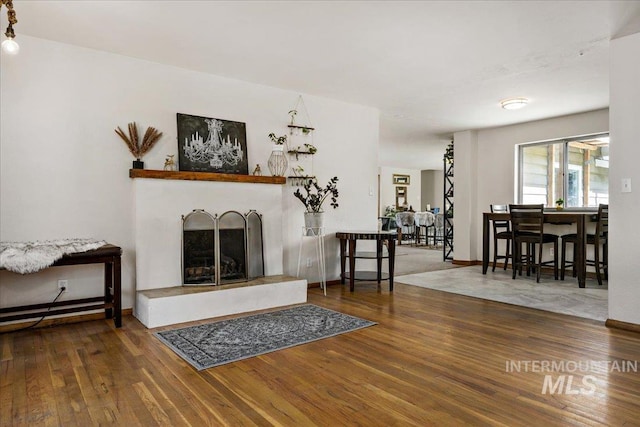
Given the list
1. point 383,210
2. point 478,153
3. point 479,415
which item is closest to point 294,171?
point 479,415

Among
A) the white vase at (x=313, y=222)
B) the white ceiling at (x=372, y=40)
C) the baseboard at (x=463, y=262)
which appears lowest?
the baseboard at (x=463, y=262)

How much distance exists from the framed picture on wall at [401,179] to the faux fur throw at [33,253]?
1064 cm

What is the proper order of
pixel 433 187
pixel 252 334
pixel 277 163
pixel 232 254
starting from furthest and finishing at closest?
pixel 433 187, pixel 277 163, pixel 232 254, pixel 252 334

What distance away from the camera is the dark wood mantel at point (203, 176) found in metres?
3.47

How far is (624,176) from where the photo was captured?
316 cm

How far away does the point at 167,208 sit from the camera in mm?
3613

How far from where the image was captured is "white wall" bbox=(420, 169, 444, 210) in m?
13.7

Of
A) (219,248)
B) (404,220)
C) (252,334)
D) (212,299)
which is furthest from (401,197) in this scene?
(252,334)

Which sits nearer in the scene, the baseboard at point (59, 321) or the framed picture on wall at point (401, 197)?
the baseboard at point (59, 321)

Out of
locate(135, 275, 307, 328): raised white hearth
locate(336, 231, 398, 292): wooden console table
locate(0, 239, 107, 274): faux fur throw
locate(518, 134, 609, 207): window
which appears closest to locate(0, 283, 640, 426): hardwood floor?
locate(135, 275, 307, 328): raised white hearth

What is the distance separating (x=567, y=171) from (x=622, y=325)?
3595 mm

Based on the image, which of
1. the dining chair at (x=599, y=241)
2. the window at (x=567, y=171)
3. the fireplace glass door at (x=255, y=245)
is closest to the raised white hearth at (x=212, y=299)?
the fireplace glass door at (x=255, y=245)

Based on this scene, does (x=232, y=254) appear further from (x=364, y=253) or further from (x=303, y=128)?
(x=364, y=253)

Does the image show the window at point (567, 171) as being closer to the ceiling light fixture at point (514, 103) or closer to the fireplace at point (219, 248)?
the ceiling light fixture at point (514, 103)
